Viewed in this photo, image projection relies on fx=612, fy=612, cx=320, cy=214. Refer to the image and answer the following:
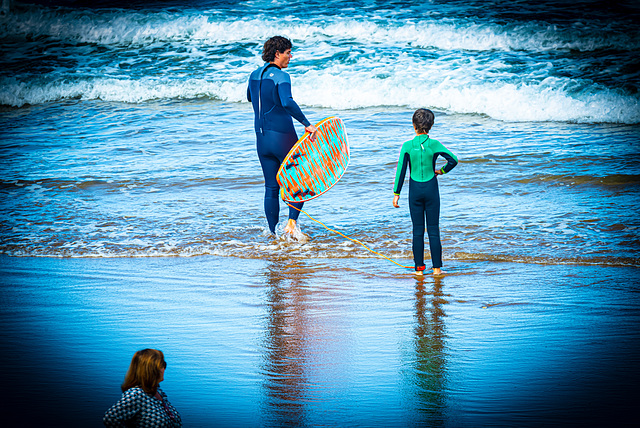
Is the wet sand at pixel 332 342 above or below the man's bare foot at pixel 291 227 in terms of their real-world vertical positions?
below

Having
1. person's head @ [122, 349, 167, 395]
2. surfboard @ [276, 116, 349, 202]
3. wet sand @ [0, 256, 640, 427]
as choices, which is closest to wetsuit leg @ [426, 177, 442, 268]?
wet sand @ [0, 256, 640, 427]

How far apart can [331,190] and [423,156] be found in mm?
3912

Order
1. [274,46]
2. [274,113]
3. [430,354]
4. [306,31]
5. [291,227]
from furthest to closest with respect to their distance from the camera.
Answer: [306,31]
[291,227]
[274,113]
[274,46]
[430,354]

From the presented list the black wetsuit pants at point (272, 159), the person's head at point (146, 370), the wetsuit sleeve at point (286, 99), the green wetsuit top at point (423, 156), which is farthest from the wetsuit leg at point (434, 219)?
the person's head at point (146, 370)

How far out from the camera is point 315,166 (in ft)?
23.5

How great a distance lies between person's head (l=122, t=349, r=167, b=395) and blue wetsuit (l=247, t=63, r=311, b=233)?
4310 mm

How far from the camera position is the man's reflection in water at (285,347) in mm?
3461

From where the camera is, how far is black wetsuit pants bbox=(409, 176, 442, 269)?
580 centimetres

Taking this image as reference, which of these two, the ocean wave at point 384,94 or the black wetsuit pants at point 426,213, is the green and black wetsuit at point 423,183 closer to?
the black wetsuit pants at point 426,213

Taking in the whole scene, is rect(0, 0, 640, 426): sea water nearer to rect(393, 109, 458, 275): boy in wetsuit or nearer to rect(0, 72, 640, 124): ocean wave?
rect(0, 72, 640, 124): ocean wave

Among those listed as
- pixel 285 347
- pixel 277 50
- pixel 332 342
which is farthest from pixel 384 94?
pixel 285 347

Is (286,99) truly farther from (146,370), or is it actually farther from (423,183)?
(146,370)

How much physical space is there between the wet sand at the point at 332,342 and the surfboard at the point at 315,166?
1150mm

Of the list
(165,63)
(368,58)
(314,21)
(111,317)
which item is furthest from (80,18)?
(111,317)
